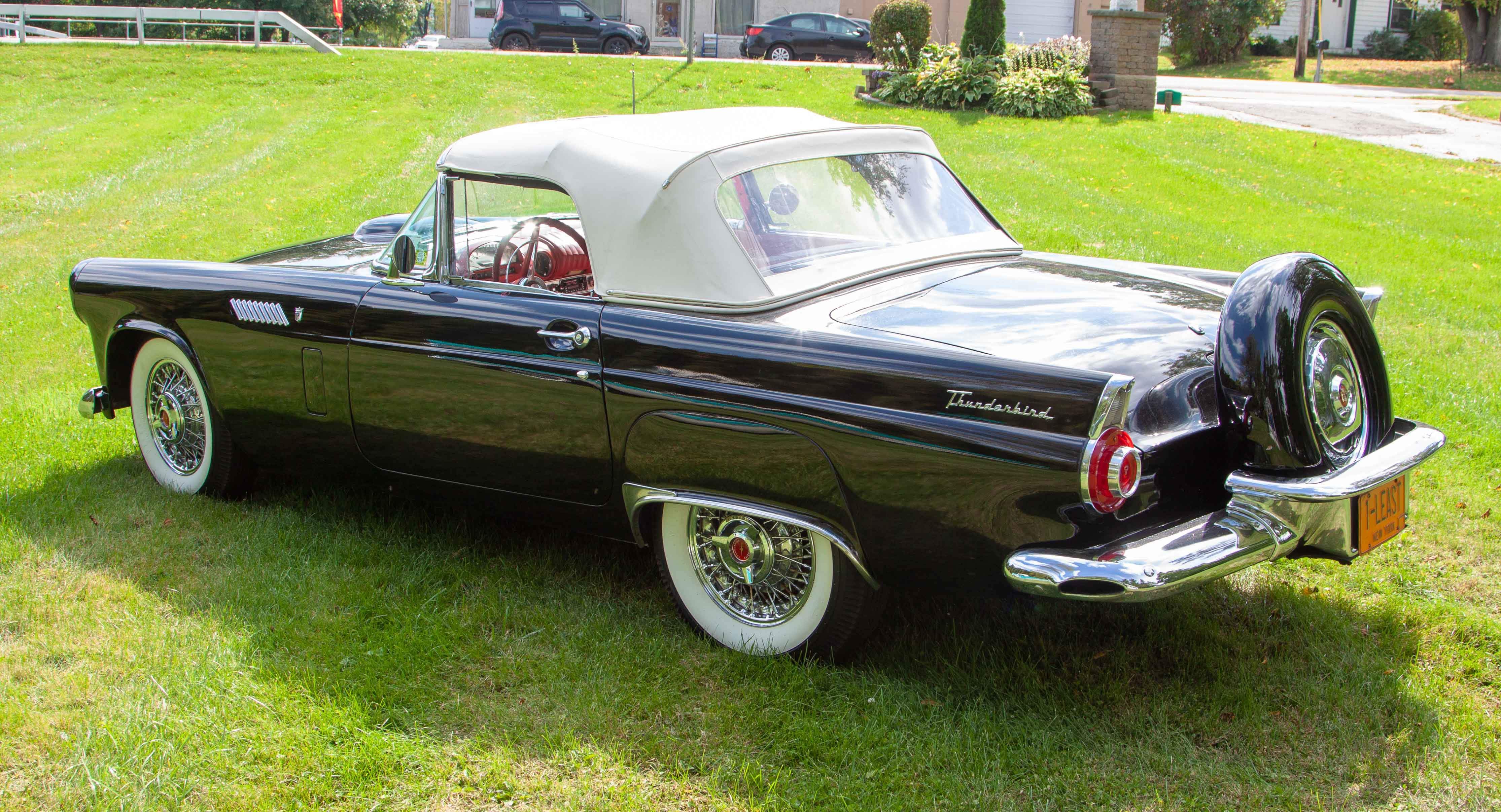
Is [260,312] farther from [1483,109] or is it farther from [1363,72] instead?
[1363,72]

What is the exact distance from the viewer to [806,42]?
25.6 metres

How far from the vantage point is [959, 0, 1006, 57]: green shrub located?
16.3 metres

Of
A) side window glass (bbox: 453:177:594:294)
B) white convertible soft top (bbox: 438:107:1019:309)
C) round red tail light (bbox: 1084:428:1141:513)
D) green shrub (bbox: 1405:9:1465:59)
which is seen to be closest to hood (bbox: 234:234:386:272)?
side window glass (bbox: 453:177:594:294)

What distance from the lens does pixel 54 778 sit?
283cm

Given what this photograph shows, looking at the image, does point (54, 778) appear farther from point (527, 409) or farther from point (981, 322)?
point (981, 322)

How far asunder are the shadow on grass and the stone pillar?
13.8 m

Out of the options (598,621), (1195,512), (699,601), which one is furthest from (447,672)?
(1195,512)

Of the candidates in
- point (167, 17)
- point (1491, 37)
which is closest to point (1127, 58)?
point (167, 17)

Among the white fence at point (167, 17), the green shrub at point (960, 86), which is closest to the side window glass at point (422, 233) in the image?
the green shrub at point (960, 86)

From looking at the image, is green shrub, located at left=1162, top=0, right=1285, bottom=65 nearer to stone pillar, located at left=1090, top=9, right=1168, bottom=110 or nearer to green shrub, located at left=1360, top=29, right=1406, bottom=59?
green shrub, located at left=1360, top=29, right=1406, bottom=59

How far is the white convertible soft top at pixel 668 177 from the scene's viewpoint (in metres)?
3.30

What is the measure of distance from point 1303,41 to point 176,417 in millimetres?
30820

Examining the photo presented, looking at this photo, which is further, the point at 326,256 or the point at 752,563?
the point at 326,256

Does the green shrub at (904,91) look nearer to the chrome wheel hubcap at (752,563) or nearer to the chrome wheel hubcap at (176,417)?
the chrome wheel hubcap at (176,417)
